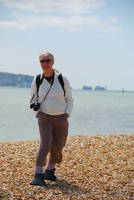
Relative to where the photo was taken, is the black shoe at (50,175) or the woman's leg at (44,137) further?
the black shoe at (50,175)

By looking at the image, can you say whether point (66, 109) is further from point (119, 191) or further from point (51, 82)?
point (119, 191)

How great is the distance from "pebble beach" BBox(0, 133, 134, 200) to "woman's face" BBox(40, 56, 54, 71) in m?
1.84

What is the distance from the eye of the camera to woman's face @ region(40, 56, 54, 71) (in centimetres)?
535

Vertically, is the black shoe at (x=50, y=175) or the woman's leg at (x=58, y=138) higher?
the woman's leg at (x=58, y=138)

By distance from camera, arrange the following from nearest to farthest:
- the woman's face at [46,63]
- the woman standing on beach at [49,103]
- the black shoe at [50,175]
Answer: the woman's face at [46,63] → the woman standing on beach at [49,103] → the black shoe at [50,175]

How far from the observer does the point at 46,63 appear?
5.38m

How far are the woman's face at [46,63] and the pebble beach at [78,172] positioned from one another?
72.4 inches

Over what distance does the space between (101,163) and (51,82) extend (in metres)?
2.55

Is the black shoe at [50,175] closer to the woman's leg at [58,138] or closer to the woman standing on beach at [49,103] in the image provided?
the woman's leg at [58,138]

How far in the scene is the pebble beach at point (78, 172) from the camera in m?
5.46

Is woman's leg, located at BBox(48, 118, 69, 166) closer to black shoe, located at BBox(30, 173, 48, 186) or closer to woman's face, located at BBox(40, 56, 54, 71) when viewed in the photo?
black shoe, located at BBox(30, 173, 48, 186)

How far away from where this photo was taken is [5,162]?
7.20m

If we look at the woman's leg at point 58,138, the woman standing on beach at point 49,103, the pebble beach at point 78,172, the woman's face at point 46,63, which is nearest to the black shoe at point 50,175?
the pebble beach at point 78,172

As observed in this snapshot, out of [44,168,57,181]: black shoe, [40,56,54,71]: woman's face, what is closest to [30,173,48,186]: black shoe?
[44,168,57,181]: black shoe
